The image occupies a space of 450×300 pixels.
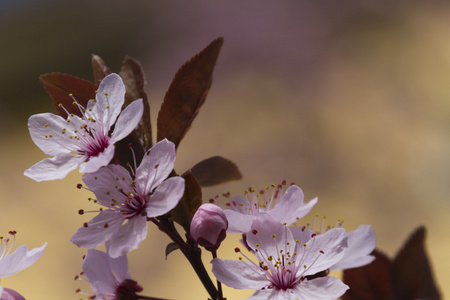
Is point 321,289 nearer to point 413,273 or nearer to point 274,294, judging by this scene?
point 274,294

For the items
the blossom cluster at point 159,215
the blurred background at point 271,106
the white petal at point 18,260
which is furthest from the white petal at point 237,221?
the blurred background at point 271,106


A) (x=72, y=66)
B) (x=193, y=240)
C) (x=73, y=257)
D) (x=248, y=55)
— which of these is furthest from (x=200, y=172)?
(x=72, y=66)

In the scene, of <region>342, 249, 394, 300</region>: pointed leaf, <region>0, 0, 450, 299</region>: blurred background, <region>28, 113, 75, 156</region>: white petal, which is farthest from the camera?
<region>0, 0, 450, 299</region>: blurred background

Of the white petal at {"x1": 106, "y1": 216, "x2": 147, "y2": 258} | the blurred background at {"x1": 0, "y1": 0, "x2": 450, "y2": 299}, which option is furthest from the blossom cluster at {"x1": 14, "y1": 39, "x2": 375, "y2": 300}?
the blurred background at {"x1": 0, "y1": 0, "x2": 450, "y2": 299}

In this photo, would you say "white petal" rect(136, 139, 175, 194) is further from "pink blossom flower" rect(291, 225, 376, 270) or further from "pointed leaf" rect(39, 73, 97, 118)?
"pink blossom flower" rect(291, 225, 376, 270)

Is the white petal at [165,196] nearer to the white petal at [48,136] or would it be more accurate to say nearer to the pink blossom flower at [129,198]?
the pink blossom flower at [129,198]

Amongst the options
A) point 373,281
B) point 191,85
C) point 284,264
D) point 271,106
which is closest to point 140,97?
point 191,85
